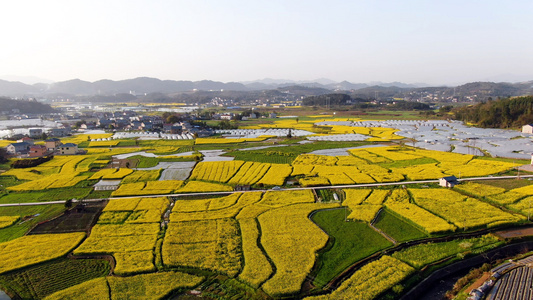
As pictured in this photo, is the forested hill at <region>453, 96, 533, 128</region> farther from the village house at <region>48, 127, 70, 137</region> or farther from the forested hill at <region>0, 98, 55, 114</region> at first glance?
the forested hill at <region>0, 98, 55, 114</region>

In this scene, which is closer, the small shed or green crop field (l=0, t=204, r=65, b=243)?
green crop field (l=0, t=204, r=65, b=243)

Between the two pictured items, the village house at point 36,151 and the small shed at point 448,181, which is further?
the village house at point 36,151

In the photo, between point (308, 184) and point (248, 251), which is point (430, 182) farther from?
point (248, 251)

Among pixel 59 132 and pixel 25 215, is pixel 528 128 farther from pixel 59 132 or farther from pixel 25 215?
pixel 59 132

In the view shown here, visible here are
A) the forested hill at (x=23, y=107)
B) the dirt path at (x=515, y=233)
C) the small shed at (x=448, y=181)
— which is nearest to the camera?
the dirt path at (x=515, y=233)

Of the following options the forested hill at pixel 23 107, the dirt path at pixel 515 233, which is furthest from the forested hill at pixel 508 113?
the forested hill at pixel 23 107

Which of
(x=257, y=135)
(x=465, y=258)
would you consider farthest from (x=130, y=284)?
(x=257, y=135)

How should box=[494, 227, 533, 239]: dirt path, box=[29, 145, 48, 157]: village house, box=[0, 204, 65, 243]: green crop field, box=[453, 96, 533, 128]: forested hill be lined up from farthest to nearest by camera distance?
box=[453, 96, 533, 128]: forested hill < box=[29, 145, 48, 157]: village house < box=[0, 204, 65, 243]: green crop field < box=[494, 227, 533, 239]: dirt path

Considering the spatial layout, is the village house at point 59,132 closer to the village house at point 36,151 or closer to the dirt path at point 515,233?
the village house at point 36,151

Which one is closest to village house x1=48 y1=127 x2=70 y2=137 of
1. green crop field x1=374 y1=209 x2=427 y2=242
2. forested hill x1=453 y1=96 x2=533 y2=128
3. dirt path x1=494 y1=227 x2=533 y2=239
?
green crop field x1=374 y1=209 x2=427 y2=242

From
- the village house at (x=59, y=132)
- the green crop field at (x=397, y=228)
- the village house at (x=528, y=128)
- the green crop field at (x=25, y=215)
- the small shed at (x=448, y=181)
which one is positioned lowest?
the green crop field at (x=25, y=215)

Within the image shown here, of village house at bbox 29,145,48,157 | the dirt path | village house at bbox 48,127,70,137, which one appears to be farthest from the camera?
village house at bbox 48,127,70,137
